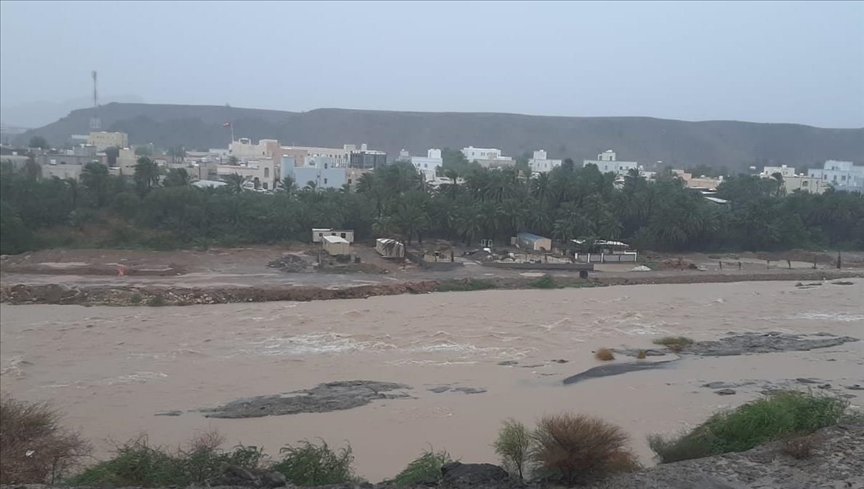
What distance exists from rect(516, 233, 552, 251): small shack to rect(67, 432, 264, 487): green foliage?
60.7 feet

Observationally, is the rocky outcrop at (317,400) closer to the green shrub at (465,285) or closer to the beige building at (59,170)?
the green shrub at (465,285)

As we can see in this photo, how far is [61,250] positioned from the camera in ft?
73.2

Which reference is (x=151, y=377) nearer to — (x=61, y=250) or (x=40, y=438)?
(x=40, y=438)

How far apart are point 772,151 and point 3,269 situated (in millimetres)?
58967

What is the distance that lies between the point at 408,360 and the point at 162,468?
5.88m

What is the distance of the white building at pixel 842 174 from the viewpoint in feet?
130

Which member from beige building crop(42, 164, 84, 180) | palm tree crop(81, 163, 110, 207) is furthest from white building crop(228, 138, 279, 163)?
palm tree crop(81, 163, 110, 207)

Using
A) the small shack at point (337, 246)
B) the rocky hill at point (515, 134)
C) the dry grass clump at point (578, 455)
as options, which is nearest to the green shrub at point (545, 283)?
the small shack at point (337, 246)

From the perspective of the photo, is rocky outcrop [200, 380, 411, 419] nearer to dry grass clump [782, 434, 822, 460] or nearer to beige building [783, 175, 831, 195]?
dry grass clump [782, 434, 822, 460]

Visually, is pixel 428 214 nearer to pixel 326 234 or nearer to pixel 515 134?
pixel 326 234

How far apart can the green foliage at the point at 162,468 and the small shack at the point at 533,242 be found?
60.7ft

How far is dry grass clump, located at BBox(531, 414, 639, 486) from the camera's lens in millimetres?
6328

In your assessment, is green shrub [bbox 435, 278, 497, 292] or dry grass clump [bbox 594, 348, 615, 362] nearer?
dry grass clump [bbox 594, 348, 615, 362]

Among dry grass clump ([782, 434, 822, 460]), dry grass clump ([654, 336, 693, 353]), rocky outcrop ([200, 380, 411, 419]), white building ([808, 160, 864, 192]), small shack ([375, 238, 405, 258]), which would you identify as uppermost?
white building ([808, 160, 864, 192])
